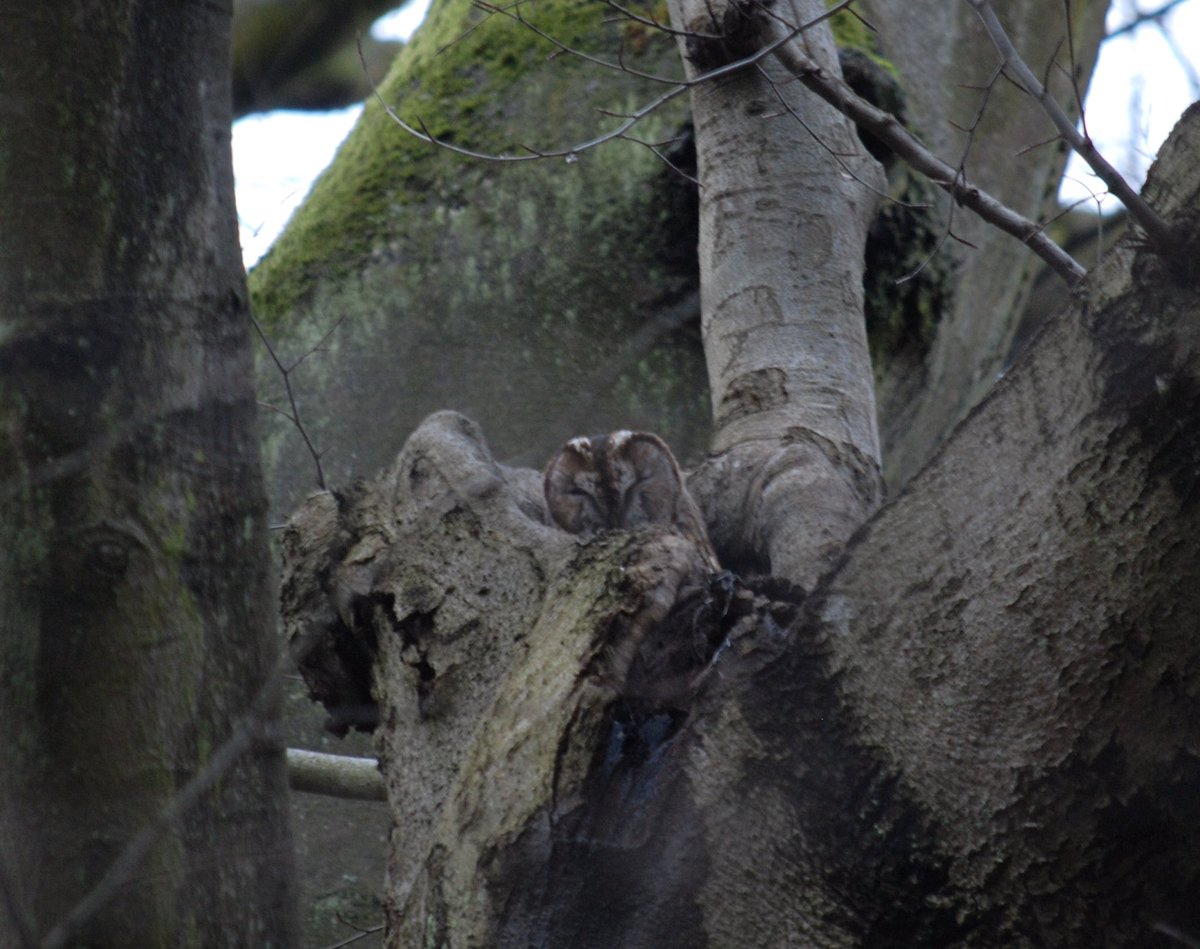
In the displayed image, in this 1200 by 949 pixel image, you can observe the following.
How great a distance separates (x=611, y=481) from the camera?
4613 mm

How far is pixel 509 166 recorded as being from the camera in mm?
3752

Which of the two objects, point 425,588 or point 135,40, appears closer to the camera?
point 135,40

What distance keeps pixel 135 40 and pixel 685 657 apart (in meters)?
1.07

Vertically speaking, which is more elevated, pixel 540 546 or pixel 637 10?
pixel 637 10

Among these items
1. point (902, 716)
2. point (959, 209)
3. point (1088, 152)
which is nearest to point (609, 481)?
point (959, 209)

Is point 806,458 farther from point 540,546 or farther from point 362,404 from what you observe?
point 362,404

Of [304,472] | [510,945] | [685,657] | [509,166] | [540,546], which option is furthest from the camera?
[509,166]

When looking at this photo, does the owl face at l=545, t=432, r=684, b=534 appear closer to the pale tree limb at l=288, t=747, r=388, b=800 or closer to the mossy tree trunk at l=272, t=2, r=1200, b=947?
the pale tree limb at l=288, t=747, r=388, b=800

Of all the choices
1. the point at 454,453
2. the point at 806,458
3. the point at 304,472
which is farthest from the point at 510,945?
the point at 304,472

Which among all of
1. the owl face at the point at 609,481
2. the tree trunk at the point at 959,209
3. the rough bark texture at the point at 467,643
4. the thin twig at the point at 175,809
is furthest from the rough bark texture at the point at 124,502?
the tree trunk at the point at 959,209

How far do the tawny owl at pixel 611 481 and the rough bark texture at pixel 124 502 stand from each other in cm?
213

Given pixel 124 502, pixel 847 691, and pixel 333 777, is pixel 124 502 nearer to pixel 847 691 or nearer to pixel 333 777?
pixel 847 691

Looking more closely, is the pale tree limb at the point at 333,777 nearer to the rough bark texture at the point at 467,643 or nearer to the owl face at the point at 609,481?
the rough bark texture at the point at 467,643

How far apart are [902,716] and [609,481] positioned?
3.16 m
